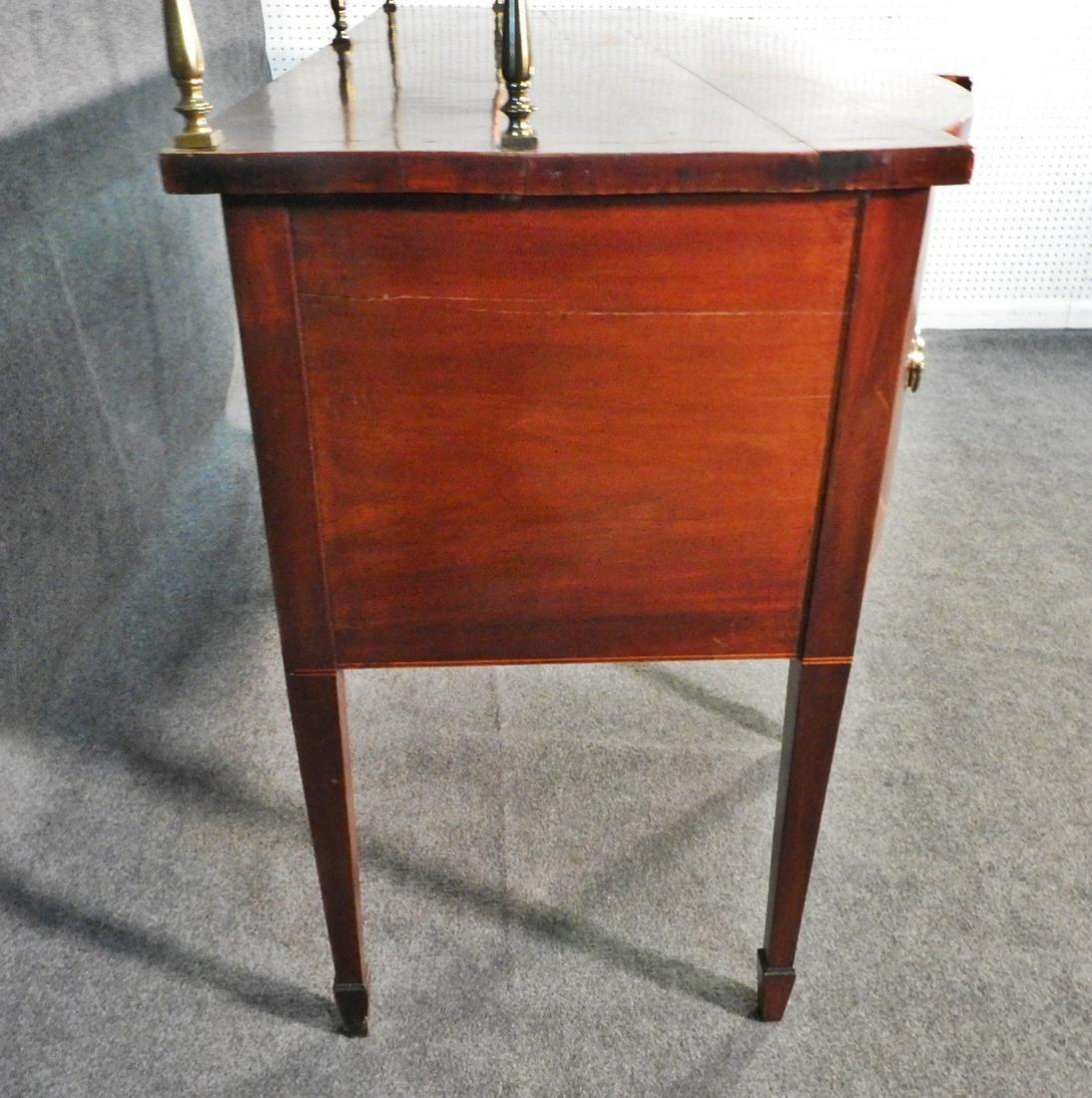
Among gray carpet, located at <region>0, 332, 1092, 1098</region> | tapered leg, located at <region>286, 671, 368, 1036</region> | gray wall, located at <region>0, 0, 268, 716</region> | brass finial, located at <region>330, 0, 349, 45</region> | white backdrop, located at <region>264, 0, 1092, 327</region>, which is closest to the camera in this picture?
tapered leg, located at <region>286, 671, 368, 1036</region>

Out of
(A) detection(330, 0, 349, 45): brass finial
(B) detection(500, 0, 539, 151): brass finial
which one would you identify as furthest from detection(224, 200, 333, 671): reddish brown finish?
(A) detection(330, 0, 349, 45): brass finial

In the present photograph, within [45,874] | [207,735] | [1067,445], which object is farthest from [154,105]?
[1067,445]

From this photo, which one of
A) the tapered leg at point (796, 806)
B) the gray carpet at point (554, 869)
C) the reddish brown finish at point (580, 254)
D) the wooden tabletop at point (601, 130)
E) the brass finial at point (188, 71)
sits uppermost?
the brass finial at point (188, 71)

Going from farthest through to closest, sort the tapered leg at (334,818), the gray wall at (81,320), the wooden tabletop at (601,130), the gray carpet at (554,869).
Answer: the gray wall at (81,320)
the gray carpet at (554,869)
the tapered leg at (334,818)
the wooden tabletop at (601,130)

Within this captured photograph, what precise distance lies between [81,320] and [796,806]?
44.6 inches

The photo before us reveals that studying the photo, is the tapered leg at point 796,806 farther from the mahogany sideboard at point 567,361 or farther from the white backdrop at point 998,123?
the white backdrop at point 998,123

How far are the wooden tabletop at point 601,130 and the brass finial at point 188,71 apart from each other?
0.08ft

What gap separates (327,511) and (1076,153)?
2.88 meters

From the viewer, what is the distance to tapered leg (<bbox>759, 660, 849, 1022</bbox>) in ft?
3.35

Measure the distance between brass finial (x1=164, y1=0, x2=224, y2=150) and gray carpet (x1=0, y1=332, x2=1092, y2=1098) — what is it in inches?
34.7

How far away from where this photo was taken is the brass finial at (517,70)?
30.0 inches

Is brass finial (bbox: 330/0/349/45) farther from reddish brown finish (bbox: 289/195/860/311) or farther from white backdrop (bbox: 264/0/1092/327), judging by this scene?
white backdrop (bbox: 264/0/1092/327)

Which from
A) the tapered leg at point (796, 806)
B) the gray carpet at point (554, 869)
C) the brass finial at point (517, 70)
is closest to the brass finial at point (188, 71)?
the brass finial at point (517, 70)

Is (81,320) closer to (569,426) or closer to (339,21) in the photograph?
(339,21)
